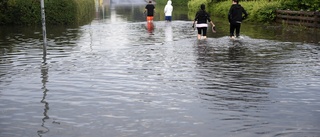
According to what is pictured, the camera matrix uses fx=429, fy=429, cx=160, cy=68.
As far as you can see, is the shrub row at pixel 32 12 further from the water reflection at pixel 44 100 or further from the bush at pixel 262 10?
the water reflection at pixel 44 100

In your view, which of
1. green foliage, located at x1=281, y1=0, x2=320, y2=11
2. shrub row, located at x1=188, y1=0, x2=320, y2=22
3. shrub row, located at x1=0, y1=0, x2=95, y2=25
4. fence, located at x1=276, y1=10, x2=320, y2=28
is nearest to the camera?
fence, located at x1=276, y1=10, x2=320, y2=28

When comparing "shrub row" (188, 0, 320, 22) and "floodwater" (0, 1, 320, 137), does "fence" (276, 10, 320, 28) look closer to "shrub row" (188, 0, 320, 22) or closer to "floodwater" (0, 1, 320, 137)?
"shrub row" (188, 0, 320, 22)

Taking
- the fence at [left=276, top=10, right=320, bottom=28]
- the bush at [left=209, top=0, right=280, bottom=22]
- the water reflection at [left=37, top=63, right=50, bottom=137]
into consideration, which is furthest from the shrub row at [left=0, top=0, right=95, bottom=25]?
the water reflection at [left=37, top=63, right=50, bottom=137]

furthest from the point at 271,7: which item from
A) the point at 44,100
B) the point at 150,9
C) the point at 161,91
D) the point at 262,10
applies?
the point at 44,100

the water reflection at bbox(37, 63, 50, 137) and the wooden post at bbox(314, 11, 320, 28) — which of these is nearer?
the water reflection at bbox(37, 63, 50, 137)

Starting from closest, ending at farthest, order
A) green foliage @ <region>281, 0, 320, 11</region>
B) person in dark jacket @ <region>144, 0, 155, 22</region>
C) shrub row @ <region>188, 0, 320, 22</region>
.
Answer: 1. green foliage @ <region>281, 0, 320, 11</region>
2. shrub row @ <region>188, 0, 320, 22</region>
3. person in dark jacket @ <region>144, 0, 155, 22</region>

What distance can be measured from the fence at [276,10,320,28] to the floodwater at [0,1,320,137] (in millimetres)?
7861

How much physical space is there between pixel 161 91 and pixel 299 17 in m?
17.8

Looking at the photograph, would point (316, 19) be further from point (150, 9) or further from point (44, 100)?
point (44, 100)

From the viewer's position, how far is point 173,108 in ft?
23.9

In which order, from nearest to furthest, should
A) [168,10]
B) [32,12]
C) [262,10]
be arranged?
[32,12], [262,10], [168,10]

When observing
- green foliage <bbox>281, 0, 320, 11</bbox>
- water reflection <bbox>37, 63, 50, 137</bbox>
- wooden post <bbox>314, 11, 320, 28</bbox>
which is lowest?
water reflection <bbox>37, 63, 50, 137</bbox>

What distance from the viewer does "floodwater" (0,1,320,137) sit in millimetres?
6277

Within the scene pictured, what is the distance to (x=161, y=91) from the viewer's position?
8.59 metres
